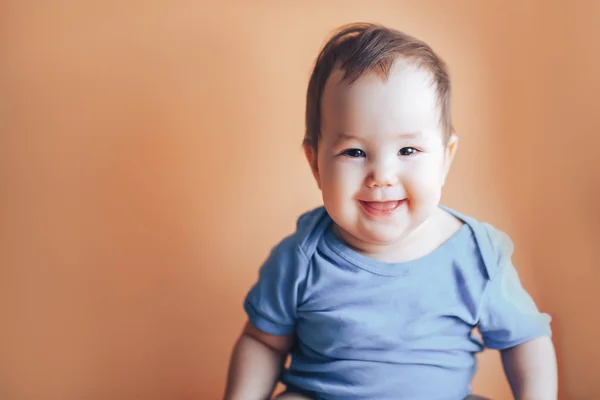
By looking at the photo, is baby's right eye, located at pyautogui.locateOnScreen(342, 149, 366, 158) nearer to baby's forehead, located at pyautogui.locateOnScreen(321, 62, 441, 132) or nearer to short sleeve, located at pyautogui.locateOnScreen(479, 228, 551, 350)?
baby's forehead, located at pyautogui.locateOnScreen(321, 62, 441, 132)

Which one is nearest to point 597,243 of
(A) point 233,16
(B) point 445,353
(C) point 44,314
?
(B) point 445,353

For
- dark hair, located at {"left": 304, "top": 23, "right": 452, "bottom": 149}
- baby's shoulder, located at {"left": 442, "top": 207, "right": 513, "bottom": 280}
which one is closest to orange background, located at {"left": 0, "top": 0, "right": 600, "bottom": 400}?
baby's shoulder, located at {"left": 442, "top": 207, "right": 513, "bottom": 280}

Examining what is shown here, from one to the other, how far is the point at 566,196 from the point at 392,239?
14.6 inches

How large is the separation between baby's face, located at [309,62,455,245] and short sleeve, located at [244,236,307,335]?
98mm

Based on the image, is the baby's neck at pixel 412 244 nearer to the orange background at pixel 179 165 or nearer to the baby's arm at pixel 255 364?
the baby's arm at pixel 255 364

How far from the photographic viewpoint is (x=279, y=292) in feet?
2.95

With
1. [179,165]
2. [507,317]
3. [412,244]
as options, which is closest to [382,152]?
[412,244]

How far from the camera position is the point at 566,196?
1.06 metres

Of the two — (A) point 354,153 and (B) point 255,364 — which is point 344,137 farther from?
A: (B) point 255,364

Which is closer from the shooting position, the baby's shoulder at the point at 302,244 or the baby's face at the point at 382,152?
the baby's face at the point at 382,152

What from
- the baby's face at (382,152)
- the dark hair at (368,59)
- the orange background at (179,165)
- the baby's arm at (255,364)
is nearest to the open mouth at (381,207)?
the baby's face at (382,152)

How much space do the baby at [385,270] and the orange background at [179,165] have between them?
276 mm

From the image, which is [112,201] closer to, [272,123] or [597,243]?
[272,123]

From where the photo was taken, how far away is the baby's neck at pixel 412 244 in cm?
89
